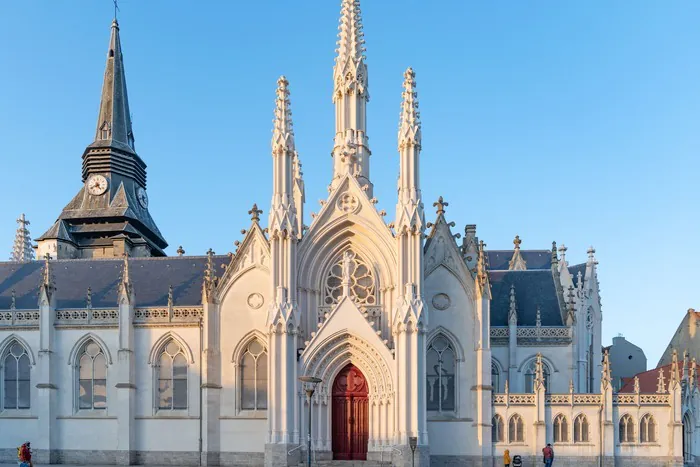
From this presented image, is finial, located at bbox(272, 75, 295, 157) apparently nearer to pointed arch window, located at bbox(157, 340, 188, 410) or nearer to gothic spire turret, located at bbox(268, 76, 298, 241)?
gothic spire turret, located at bbox(268, 76, 298, 241)

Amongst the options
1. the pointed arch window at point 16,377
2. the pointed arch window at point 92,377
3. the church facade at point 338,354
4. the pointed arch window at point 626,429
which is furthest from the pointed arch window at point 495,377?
the pointed arch window at point 16,377

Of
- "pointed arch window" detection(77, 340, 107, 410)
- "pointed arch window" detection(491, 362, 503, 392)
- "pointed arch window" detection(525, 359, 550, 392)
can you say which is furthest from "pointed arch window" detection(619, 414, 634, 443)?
"pointed arch window" detection(77, 340, 107, 410)

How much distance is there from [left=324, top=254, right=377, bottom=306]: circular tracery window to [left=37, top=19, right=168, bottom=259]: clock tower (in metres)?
24.1

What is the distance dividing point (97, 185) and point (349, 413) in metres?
33.9

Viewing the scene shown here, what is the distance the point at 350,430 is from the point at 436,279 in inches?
338

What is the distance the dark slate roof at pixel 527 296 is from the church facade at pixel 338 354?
0.09 metres

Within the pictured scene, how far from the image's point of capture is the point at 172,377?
43.1m

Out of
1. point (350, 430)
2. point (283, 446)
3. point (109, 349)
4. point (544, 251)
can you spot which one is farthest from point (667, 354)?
point (109, 349)

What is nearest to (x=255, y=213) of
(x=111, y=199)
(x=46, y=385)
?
(x=46, y=385)

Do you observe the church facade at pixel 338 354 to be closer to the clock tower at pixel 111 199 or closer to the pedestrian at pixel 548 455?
the pedestrian at pixel 548 455

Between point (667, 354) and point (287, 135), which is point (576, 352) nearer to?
point (287, 135)

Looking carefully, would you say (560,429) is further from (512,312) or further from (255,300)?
(255,300)

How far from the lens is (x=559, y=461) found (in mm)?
39125

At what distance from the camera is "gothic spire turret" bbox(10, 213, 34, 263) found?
3157 inches
